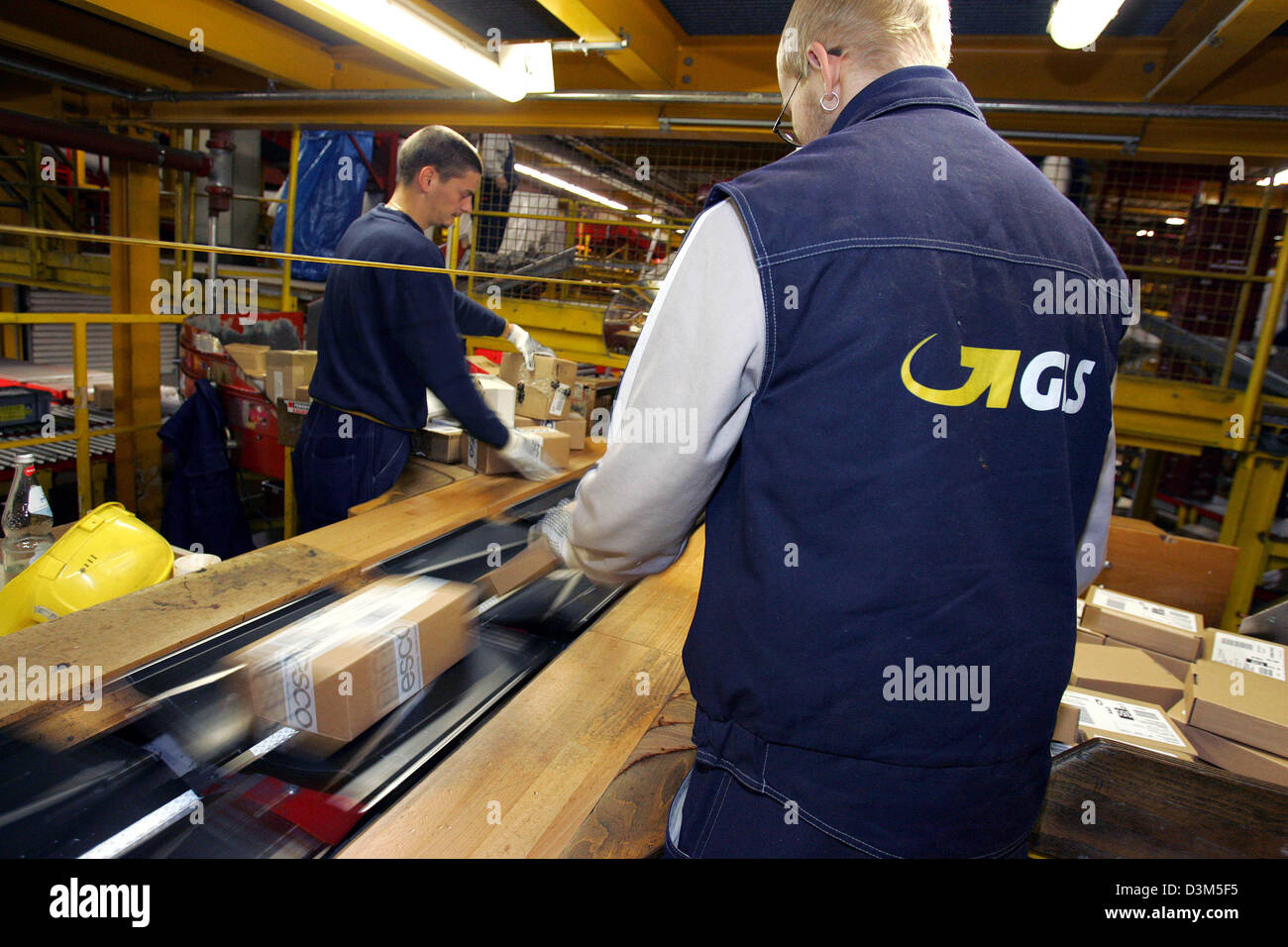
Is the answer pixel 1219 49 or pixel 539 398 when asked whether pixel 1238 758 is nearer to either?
pixel 1219 49

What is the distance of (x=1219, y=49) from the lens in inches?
101

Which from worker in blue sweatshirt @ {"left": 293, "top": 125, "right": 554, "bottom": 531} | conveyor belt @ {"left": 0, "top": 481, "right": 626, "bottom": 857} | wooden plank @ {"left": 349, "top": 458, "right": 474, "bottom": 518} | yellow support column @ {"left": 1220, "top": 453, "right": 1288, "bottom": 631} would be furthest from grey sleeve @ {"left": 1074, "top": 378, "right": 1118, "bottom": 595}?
yellow support column @ {"left": 1220, "top": 453, "right": 1288, "bottom": 631}

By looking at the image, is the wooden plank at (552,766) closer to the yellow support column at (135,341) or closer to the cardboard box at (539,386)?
the cardboard box at (539,386)

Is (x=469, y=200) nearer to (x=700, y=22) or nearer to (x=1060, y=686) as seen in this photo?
(x=700, y=22)

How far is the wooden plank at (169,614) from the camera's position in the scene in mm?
1352

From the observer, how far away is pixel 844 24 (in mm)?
1106

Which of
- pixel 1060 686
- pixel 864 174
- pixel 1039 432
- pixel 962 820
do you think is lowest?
pixel 962 820

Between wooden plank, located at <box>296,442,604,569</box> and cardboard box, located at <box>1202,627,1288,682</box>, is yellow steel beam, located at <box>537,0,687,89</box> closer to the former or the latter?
wooden plank, located at <box>296,442,604,569</box>

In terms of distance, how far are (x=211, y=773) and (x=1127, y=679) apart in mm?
2409

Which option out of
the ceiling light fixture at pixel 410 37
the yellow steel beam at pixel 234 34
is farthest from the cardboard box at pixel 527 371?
the yellow steel beam at pixel 234 34

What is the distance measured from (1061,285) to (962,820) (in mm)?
751

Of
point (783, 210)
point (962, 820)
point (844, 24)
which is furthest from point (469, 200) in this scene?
point (962, 820)

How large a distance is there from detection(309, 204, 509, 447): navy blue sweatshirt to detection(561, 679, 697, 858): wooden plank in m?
1.55

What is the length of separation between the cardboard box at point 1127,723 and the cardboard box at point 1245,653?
47cm
